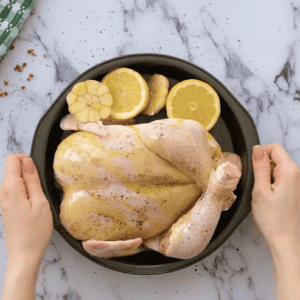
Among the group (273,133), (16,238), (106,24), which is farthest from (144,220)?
(106,24)

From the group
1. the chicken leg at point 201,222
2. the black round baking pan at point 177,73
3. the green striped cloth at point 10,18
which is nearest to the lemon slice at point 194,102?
the black round baking pan at point 177,73

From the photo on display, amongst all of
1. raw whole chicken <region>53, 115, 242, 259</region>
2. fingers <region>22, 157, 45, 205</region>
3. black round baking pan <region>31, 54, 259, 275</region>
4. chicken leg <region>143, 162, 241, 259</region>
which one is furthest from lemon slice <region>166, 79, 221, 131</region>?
fingers <region>22, 157, 45, 205</region>

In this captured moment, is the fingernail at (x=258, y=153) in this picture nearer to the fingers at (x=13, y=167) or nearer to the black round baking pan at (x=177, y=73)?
the black round baking pan at (x=177, y=73)

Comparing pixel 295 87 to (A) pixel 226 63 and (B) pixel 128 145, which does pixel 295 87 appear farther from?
(B) pixel 128 145

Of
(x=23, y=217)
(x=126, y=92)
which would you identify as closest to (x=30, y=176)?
(x=23, y=217)

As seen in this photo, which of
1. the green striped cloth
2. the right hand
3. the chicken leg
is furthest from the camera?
the green striped cloth

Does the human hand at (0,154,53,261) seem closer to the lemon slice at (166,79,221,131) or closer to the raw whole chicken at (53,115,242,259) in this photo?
the raw whole chicken at (53,115,242,259)
